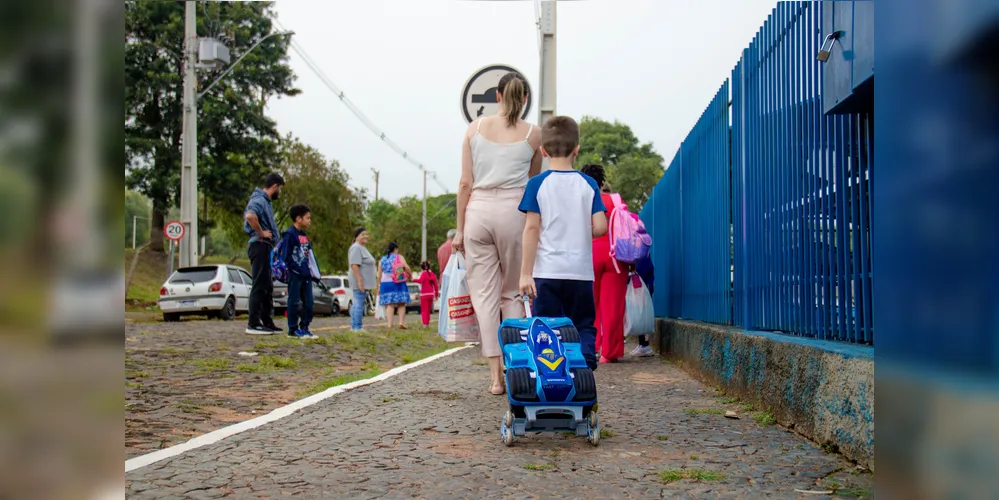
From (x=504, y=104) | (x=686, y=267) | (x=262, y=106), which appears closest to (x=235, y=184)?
(x=262, y=106)

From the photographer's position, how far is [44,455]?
0.88 m

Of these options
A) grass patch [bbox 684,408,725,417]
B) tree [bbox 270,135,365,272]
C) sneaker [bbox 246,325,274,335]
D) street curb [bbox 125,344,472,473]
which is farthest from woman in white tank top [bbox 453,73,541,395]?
tree [bbox 270,135,365,272]

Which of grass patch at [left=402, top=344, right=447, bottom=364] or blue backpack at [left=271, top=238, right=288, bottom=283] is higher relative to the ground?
blue backpack at [left=271, top=238, right=288, bottom=283]

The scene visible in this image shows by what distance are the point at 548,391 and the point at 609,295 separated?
435 cm

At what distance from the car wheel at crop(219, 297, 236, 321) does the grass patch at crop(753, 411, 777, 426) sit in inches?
692

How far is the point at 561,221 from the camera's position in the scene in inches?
185

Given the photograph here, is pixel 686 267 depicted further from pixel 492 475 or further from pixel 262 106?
pixel 262 106

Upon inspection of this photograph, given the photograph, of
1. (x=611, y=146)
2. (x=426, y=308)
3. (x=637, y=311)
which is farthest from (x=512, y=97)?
(x=611, y=146)

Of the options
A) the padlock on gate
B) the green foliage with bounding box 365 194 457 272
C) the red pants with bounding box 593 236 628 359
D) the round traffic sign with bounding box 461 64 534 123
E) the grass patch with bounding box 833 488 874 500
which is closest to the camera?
the grass patch with bounding box 833 488 874 500

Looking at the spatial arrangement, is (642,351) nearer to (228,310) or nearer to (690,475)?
(690,475)

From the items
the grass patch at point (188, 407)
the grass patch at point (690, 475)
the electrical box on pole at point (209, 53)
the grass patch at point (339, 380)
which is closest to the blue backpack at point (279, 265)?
the grass patch at point (339, 380)

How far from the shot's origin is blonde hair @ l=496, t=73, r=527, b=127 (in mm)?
5262

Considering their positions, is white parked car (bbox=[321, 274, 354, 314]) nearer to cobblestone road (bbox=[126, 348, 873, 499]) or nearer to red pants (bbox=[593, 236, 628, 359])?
red pants (bbox=[593, 236, 628, 359])

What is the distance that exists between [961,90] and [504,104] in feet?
14.5
